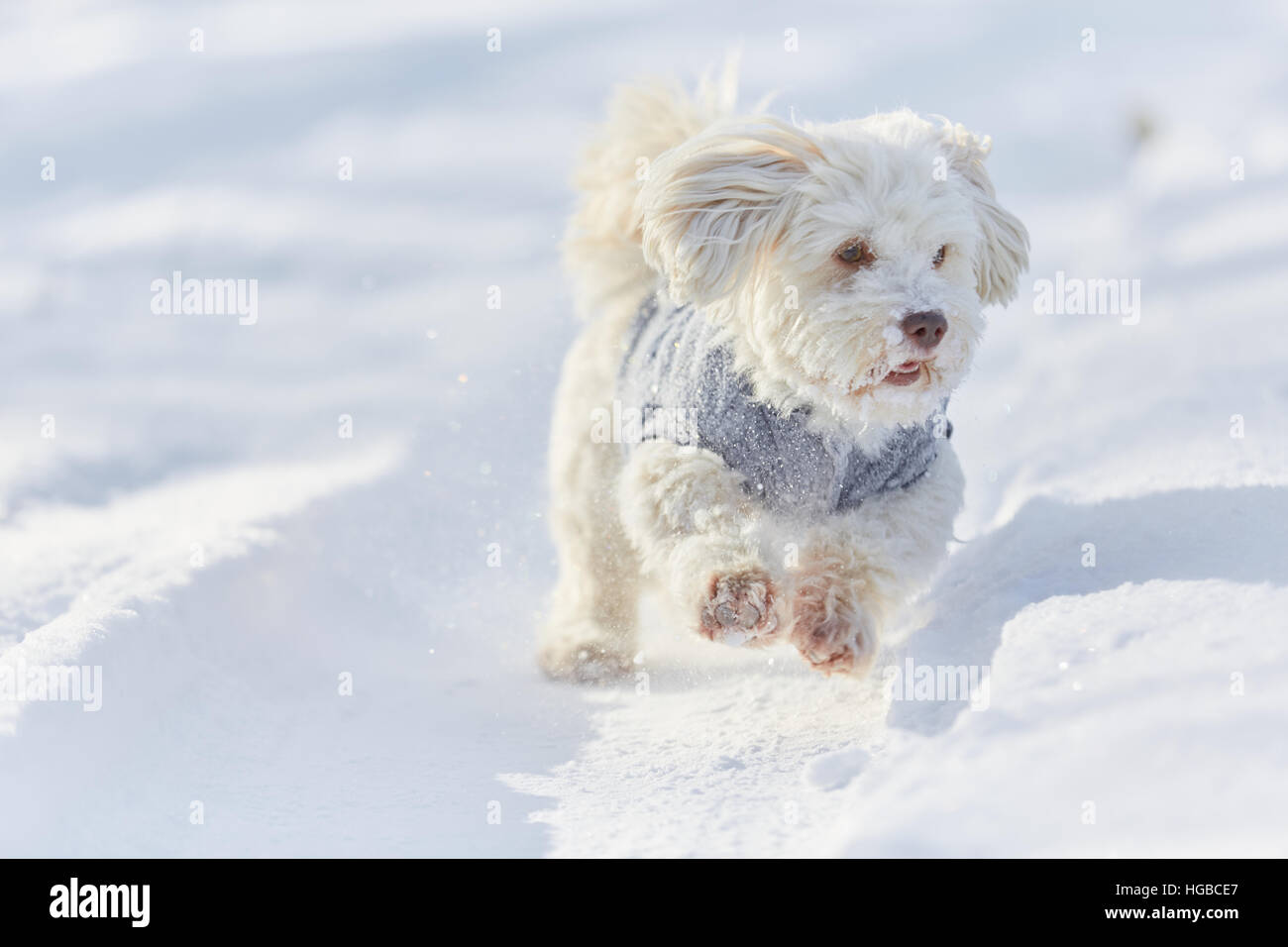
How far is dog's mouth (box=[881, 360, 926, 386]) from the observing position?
2801 millimetres

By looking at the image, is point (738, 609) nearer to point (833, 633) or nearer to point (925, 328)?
point (833, 633)

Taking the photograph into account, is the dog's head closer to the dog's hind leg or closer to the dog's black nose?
the dog's black nose

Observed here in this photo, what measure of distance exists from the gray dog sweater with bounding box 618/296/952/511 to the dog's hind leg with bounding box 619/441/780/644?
6cm

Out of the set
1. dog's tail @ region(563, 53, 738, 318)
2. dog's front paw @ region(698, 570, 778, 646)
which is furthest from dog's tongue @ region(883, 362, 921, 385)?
dog's tail @ region(563, 53, 738, 318)

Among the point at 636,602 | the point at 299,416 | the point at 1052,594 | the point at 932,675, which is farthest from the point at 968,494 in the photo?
the point at 299,416

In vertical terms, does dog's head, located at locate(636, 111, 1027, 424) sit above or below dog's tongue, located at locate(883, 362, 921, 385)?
above

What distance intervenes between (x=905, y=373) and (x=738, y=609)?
0.70 meters

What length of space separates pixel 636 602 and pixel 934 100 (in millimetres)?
16278

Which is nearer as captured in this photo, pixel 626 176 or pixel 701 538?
pixel 701 538

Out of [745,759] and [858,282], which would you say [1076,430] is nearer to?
[858,282]

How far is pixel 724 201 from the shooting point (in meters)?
3.00

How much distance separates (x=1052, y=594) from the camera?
2824 mm

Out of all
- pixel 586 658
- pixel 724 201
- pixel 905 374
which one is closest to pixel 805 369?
pixel 905 374

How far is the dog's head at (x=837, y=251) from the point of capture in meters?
2.80
